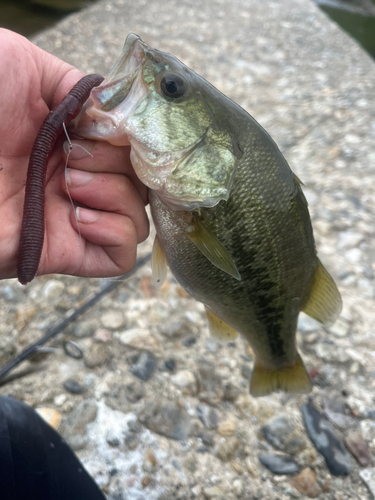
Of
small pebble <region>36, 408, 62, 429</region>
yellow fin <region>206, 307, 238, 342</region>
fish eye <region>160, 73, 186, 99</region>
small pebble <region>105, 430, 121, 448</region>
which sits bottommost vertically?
small pebble <region>36, 408, 62, 429</region>

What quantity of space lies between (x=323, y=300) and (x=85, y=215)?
96 centimetres

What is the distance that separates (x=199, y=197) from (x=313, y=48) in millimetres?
4841

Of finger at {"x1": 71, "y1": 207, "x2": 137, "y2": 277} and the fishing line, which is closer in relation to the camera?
finger at {"x1": 71, "y1": 207, "x2": 137, "y2": 277}

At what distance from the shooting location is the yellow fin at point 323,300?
4.59 ft

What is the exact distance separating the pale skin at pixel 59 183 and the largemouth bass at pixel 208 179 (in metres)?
0.11

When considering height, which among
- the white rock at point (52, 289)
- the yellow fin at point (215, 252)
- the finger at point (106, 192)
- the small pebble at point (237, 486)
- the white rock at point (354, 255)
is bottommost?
the white rock at point (52, 289)

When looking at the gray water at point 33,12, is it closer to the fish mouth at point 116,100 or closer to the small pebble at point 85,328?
the small pebble at point 85,328

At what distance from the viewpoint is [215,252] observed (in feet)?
3.79

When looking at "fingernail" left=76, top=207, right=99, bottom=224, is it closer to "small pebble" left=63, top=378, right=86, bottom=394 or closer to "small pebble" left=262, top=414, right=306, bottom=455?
"small pebble" left=63, top=378, right=86, bottom=394

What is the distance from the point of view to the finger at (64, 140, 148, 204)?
3.92 ft

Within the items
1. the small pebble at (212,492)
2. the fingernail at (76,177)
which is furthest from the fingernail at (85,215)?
the small pebble at (212,492)

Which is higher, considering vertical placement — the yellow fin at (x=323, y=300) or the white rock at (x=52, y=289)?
the yellow fin at (x=323, y=300)

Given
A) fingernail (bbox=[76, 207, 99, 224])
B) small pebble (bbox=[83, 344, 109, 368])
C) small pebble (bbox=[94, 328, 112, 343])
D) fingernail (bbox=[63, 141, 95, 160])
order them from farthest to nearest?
1. small pebble (bbox=[94, 328, 112, 343])
2. small pebble (bbox=[83, 344, 109, 368])
3. fingernail (bbox=[76, 207, 99, 224])
4. fingernail (bbox=[63, 141, 95, 160])

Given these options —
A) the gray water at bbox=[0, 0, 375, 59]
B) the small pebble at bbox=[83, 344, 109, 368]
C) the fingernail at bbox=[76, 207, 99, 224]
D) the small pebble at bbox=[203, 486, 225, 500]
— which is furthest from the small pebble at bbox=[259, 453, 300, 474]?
the gray water at bbox=[0, 0, 375, 59]
